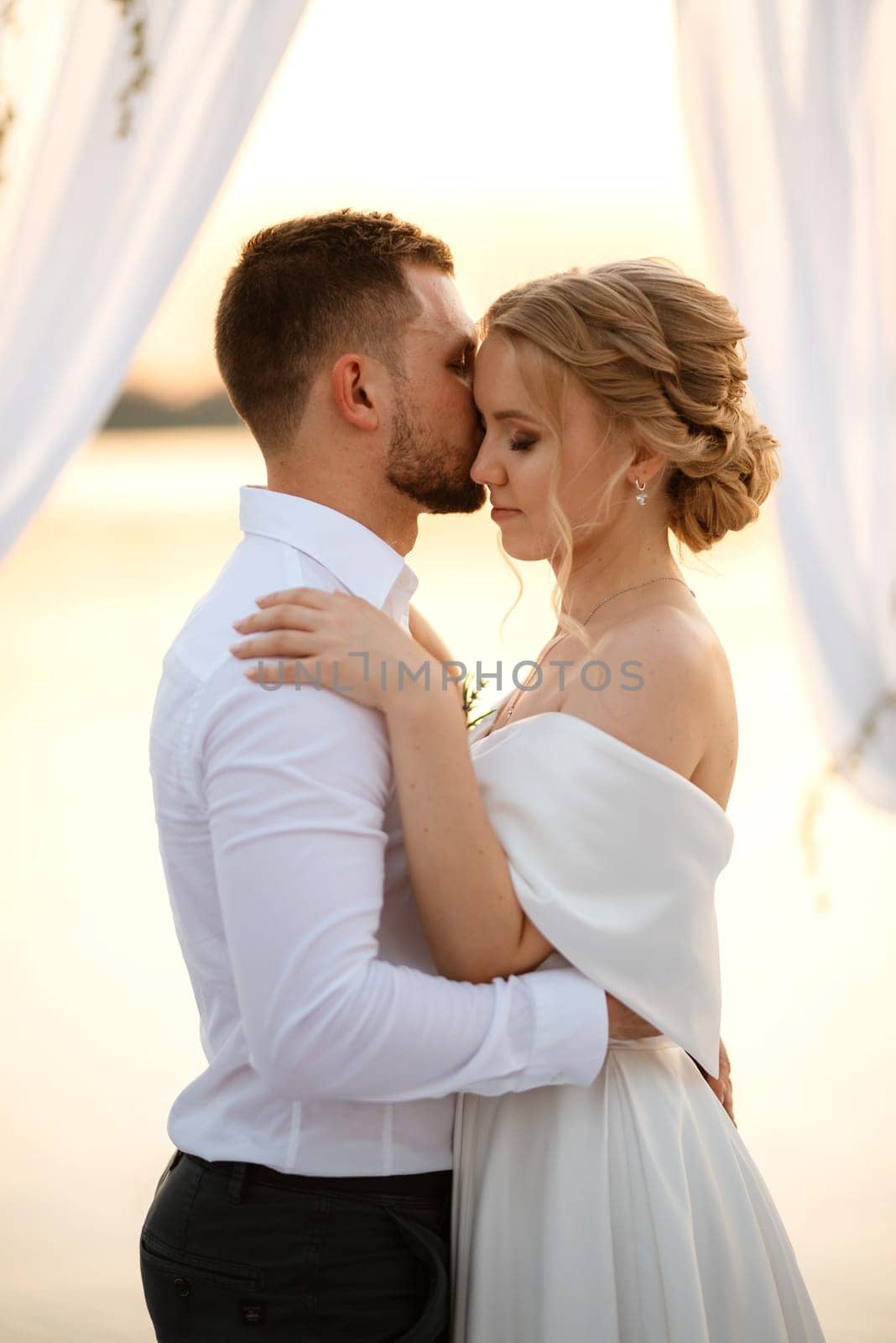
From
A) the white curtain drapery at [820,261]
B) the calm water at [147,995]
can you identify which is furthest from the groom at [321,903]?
the white curtain drapery at [820,261]

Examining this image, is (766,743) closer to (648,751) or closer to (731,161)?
(731,161)

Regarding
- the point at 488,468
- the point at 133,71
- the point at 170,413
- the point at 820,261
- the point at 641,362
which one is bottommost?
the point at 170,413

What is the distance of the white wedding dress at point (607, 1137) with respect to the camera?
55.8 inches

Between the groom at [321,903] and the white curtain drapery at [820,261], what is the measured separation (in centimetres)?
118

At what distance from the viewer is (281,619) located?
1295mm

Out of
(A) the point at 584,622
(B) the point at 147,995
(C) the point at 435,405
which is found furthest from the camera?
(B) the point at 147,995

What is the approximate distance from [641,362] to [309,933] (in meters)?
0.84

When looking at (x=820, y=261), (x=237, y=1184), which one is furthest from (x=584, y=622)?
(x=820, y=261)

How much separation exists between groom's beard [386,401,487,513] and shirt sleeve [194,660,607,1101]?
0.38 m

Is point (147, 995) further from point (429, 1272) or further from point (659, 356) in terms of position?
point (659, 356)

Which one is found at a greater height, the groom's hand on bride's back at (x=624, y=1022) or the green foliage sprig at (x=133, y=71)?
the green foliage sprig at (x=133, y=71)

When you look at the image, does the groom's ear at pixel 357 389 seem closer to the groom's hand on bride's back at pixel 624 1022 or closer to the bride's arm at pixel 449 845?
the bride's arm at pixel 449 845

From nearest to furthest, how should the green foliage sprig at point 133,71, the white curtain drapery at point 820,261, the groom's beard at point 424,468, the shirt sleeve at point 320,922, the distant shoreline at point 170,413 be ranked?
the shirt sleeve at point 320,922
the groom's beard at point 424,468
the green foliage sprig at point 133,71
the white curtain drapery at point 820,261
the distant shoreline at point 170,413

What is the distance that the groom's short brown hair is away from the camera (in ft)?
4.90
